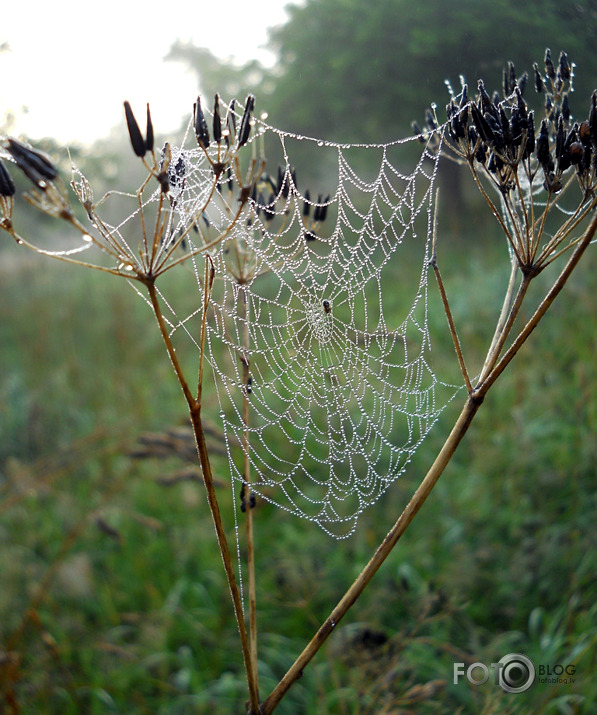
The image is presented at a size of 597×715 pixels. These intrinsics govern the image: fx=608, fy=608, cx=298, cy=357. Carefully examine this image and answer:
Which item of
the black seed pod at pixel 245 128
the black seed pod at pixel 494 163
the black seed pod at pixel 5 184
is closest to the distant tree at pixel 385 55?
the black seed pod at pixel 494 163

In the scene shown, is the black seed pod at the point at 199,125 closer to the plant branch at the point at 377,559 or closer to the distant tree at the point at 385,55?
A: the plant branch at the point at 377,559

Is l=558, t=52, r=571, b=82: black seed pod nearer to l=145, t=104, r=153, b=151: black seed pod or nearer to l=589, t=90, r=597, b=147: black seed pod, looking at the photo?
l=589, t=90, r=597, b=147: black seed pod

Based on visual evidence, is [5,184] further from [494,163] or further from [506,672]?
[506,672]

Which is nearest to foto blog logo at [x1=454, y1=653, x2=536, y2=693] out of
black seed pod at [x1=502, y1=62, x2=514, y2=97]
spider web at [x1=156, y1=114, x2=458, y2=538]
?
spider web at [x1=156, y1=114, x2=458, y2=538]

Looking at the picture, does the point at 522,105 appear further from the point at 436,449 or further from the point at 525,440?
the point at 436,449

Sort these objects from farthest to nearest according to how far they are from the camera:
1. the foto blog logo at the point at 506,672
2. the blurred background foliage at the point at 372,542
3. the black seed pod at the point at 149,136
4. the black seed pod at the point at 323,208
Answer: the blurred background foliage at the point at 372,542, the foto blog logo at the point at 506,672, the black seed pod at the point at 323,208, the black seed pod at the point at 149,136

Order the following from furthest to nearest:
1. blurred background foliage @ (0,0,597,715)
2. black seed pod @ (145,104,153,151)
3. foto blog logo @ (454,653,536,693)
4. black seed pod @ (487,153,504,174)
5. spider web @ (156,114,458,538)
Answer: blurred background foliage @ (0,0,597,715) < foto blog logo @ (454,653,536,693) < spider web @ (156,114,458,538) < black seed pod @ (487,153,504,174) < black seed pod @ (145,104,153,151)
